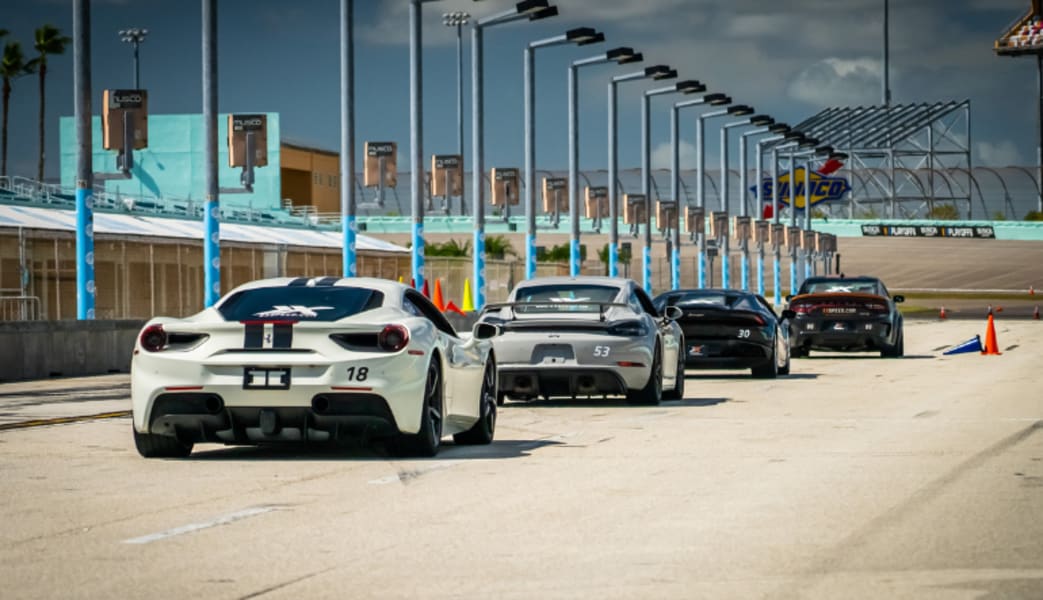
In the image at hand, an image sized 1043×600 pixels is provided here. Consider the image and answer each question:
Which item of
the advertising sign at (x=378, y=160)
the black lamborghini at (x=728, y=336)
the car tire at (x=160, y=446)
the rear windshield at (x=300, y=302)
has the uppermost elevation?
the advertising sign at (x=378, y=160)

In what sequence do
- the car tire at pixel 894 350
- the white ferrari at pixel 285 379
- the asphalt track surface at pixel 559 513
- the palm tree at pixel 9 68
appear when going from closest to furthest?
1. the asphalt track surface at pixel 559 513
2. the white ferrari at pixel 285 379
3. the car tire at pixel 894 350
4. the palm tree at pixel 9 68

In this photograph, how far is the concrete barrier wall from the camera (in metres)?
27.3

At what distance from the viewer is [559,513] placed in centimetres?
998

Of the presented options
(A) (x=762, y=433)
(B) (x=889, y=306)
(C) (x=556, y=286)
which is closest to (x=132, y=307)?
(B) (x=889, y=306)

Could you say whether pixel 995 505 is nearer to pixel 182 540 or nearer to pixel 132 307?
pixel 182 540

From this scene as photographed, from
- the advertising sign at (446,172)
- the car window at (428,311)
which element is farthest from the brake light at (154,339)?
the advertising sign at (446,172)

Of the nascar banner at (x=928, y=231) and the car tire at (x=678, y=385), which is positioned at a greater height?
the nascar banner at (x=928, y=231)

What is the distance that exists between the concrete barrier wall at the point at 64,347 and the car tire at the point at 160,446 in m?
14.4

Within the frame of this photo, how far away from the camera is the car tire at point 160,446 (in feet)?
43.1

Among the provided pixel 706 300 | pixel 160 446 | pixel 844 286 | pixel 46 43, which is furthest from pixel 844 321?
pixel 46 43

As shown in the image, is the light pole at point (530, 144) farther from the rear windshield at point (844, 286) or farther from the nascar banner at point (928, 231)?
the nascar banner at point (928, 231)

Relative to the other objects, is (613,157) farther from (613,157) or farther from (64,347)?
(64,347)

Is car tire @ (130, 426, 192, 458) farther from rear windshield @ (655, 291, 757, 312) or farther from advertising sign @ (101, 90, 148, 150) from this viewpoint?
advertising sign @ (101, 90, 148, 150)

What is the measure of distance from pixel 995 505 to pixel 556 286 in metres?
10.5
